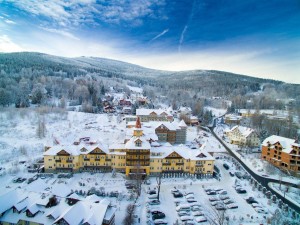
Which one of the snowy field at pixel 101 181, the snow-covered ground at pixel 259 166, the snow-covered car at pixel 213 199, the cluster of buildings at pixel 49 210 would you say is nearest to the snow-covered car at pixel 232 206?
the snowy field at pixel 101 181

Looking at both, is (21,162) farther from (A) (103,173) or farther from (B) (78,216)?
(B) (78,216)

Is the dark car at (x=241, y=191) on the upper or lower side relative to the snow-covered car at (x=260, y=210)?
upper

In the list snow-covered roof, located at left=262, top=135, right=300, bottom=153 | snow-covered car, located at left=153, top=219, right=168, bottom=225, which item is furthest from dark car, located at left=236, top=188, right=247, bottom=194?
snow-covered roof, located at left=262, top=135, right=300, bottom=153

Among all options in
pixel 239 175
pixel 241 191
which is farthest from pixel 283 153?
pixel 241 191

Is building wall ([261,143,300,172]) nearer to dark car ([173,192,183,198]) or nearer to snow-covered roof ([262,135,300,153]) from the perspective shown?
snow-covered roof ([262,135,300,153])

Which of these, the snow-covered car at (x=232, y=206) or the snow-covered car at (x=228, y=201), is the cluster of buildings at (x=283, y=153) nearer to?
the snow-covered car at (x=228, y=201)

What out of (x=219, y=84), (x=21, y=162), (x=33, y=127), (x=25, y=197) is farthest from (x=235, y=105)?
(x=25, y=197)
